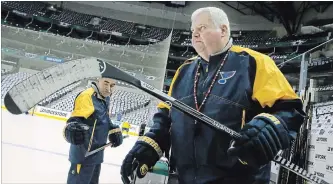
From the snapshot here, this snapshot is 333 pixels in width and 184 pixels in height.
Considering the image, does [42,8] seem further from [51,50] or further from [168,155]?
[168,155]

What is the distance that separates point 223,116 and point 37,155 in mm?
2686

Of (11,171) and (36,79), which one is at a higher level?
(36,79)

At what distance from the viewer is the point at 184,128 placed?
2.87 ft

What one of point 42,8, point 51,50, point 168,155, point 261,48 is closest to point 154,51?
point 51,50

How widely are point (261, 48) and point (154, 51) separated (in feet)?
19.6

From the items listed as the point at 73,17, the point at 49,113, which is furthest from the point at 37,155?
the point at 73,17

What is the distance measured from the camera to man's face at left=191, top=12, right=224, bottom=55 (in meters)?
0.89

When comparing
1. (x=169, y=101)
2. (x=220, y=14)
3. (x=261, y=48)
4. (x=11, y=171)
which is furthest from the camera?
(x=261, y=48)

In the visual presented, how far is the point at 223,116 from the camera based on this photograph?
2.70 feet

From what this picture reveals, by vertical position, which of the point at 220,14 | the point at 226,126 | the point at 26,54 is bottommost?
the point at 226,126

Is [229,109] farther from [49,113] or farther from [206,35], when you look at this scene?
[49,113]

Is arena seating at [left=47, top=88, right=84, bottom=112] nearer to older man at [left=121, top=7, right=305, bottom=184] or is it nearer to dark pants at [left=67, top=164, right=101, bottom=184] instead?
dark pants at [left=67, top=164, right=101, bottom=184]

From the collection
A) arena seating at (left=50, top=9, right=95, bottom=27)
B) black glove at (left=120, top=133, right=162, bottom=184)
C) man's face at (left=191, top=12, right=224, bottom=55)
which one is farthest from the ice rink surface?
arena seating at (left=50, top=9, right=95, bottom=27)

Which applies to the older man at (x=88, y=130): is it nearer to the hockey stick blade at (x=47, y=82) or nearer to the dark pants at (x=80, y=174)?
the dark pants at (x=80, y=174)
